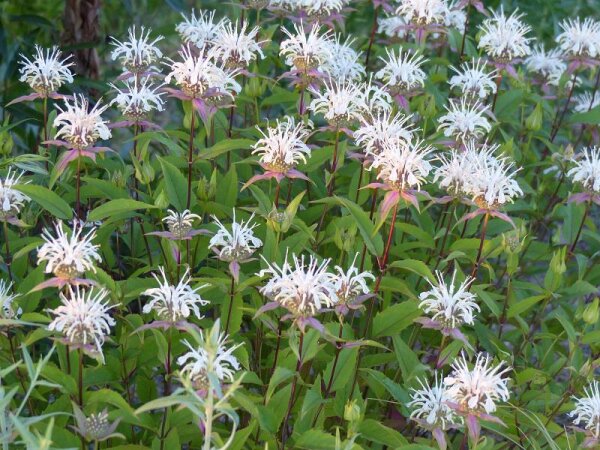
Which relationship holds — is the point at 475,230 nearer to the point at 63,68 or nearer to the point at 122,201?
the point at 122,201

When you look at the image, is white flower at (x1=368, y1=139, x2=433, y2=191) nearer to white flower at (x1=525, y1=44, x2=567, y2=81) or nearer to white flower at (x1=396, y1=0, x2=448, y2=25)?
white flower at (x1=396, y1=0, x2=448, y2=25)

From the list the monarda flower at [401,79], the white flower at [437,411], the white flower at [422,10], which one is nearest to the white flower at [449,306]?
the white flower at [437,411]

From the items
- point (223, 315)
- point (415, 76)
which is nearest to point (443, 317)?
point (223, 315)

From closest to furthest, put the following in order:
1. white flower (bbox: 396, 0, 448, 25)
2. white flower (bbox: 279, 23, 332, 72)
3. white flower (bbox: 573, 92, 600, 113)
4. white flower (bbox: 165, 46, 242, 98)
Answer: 1. white flower (bbox: 165, 46, 242, 98)
2. white flower (bbox: 279, 23, 332, 72)
3. white flower (bbox: 396, 0, 448, 25)
4. white flower (bbox: 573, 92, 600, 113)

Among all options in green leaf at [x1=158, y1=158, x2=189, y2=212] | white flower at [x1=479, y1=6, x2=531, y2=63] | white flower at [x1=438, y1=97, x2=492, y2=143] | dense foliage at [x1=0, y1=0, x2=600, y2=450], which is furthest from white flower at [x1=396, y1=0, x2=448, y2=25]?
green leaf at [x1=158, y1=158, x2=189, y2=212]

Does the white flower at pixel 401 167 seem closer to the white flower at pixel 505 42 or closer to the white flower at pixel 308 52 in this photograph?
the white flower at pixel 308 52

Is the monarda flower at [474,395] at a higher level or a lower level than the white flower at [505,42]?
lower

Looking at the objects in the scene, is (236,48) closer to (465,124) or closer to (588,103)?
(465,124)

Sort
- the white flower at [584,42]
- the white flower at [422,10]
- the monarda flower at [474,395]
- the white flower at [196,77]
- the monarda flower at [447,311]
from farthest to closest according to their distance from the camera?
the white flower at [584,42] < the white flower at [422,10] < the white flower at [196,77] < the monarda flower at [447,311] < the monarda flower at [474,395]
